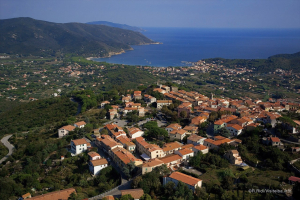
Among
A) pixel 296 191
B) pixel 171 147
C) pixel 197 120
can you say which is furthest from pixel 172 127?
pixel 296 191

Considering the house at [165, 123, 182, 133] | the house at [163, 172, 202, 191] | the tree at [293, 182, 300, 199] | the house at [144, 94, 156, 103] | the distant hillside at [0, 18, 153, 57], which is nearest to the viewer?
the tree at [293, 182, 300, 199]

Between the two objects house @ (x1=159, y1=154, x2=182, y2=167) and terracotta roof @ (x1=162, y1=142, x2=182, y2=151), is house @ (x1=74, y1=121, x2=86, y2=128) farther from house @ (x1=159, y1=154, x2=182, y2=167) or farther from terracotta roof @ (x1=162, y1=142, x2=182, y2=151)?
house @ (x1=159, y1=154, x2=182, y2=167)

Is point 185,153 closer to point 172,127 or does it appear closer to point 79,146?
point 172,127

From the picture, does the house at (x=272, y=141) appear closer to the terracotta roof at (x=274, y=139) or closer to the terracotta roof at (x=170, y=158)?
the terracotta roof at (x=274, y=139)

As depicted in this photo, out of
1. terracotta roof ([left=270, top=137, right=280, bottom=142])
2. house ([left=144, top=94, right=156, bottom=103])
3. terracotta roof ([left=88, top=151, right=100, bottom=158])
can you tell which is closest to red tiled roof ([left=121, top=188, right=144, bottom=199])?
terracotta roof ([left=88, top=151, right=100, bottom=158])

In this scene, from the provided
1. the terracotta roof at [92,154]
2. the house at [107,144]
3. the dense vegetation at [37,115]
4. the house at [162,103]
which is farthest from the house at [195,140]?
the dense vegetation at [37,115]

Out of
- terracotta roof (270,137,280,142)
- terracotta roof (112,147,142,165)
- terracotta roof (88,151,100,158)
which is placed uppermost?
terracotta roof (270,137,280,142)

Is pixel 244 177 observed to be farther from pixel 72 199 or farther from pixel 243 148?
pixel 72 199
